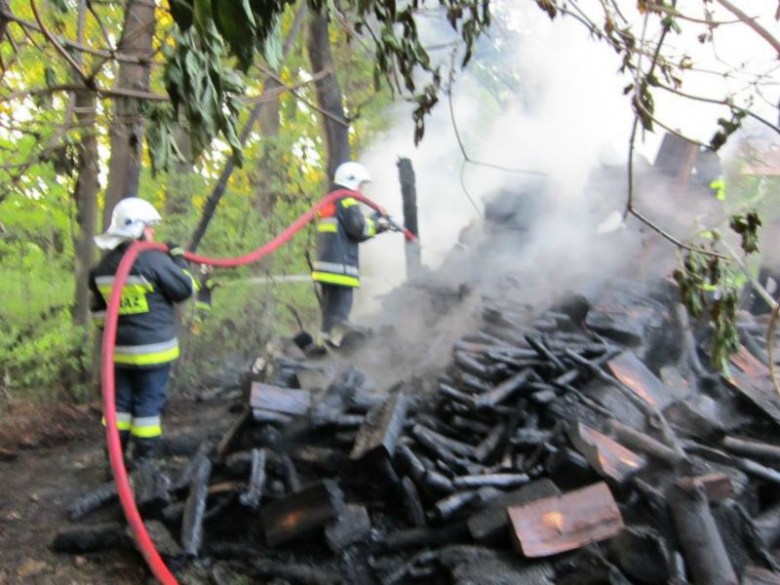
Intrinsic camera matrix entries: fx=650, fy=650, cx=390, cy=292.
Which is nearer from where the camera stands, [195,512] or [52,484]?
[195,512]

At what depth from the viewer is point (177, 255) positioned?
16.2 ft

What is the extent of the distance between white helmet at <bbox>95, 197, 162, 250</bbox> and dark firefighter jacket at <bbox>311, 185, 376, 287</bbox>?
2197mm

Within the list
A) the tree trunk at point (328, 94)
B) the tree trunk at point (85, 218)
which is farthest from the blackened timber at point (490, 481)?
the tree trunk at point (328, 94)

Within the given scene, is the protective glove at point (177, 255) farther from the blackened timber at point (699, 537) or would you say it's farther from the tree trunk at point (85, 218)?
the blackened timber at point (699, 537)

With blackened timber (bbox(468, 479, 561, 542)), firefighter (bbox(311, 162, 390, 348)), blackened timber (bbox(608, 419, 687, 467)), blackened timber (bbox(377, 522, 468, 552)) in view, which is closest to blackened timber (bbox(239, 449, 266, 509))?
blackened timber (bbox(377, 522, 468, 552))

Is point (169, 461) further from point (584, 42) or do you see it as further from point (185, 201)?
point (584, 42)

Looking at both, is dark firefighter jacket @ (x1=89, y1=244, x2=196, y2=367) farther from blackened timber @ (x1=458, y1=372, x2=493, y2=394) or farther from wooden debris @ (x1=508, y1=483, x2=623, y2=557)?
wooden debris @ (x1=508, y1=483, x2=623, y2=557)

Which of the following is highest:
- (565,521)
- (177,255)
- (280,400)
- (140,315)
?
(177,255)

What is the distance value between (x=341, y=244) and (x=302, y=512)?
3497 millimetres

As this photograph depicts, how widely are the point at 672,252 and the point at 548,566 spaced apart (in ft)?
15.8

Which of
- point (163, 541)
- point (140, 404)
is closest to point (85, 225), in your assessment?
point (140, 404)

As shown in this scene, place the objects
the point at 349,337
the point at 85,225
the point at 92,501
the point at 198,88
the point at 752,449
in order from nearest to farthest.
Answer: the point at 198,88
the point at 752,449
the point at 92,501
the point at 349,337
the point at 85,225

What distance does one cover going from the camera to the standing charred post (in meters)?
7.94

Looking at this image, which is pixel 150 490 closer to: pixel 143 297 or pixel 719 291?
pixel 143 297
